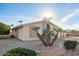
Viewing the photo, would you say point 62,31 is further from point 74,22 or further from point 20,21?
point 20,21

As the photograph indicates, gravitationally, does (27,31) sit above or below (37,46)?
above

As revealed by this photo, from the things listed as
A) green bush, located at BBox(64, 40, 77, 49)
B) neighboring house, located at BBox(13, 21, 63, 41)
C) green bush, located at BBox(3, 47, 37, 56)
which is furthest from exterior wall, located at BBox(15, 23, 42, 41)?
green bush, located at BBox(64, 40, 77, 49)

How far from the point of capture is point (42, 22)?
279 cm

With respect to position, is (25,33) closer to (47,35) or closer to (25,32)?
(25,32)

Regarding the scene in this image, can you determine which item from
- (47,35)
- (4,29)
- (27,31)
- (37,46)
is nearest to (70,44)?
(47,35)

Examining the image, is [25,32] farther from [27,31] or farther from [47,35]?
[47,35]

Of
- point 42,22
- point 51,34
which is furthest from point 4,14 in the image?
point 51,34

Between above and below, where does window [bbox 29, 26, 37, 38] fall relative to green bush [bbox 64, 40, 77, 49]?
above

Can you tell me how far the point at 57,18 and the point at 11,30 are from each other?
69 cm

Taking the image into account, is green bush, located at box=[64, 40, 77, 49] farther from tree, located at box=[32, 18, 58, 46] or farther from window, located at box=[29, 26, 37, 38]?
window, located at box=[29, 26, 37, 38]

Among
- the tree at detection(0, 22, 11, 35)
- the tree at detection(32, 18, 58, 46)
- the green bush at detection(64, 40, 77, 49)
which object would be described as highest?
the tree at detection(0, 22, 11, 35)

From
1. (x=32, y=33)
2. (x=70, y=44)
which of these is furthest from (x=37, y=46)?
(x=70, y=44)

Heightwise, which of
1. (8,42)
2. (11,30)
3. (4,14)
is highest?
(4,14)

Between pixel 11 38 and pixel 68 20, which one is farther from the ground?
pixel 68 20
